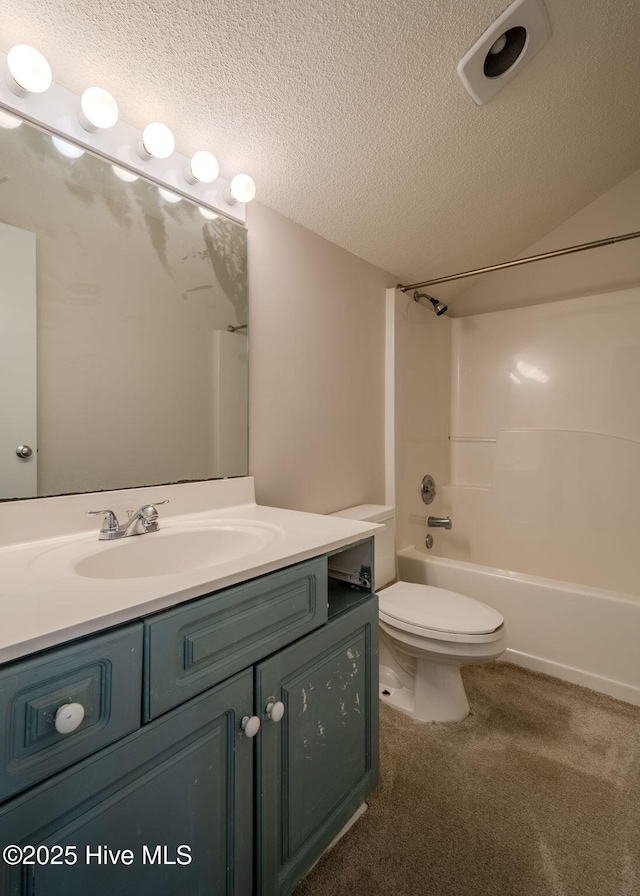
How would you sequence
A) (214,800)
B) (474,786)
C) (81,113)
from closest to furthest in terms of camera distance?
(214,800) < (81,113) < (474,786)

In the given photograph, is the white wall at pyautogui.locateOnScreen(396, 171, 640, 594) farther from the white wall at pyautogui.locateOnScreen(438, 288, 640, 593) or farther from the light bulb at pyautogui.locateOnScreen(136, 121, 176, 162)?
the light bulb at pyautogui.locateOnScreen(136, 121, 176, 162)

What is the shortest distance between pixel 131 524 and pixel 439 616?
1.09 metres

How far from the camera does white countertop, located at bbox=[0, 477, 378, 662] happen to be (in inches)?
22.9

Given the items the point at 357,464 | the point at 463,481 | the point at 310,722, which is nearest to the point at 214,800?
the point at 310,722

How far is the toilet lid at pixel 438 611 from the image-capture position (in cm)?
144

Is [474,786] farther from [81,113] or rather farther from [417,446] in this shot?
→ [81,113]

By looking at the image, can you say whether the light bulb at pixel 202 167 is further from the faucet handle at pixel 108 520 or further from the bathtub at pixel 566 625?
the bathtub at pixel 566 625

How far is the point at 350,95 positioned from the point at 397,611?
1.71 metres

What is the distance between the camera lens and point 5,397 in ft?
3.15

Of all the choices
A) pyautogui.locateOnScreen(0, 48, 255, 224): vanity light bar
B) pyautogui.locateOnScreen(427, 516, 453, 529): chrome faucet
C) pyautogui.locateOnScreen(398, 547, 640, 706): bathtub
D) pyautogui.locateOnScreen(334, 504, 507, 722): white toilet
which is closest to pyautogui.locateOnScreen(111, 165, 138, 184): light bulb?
pyautogui.locateOnScreen(0, 48, 255, 224): vanity light bar

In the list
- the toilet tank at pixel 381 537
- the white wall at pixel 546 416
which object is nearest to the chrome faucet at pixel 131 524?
the toilet tank at pixel 381 537

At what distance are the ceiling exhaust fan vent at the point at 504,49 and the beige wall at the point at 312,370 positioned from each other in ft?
2.42

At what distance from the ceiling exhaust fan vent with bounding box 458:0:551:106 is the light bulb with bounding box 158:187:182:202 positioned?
3.12 ft

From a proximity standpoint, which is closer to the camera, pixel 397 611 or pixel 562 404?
pixel 397 611
